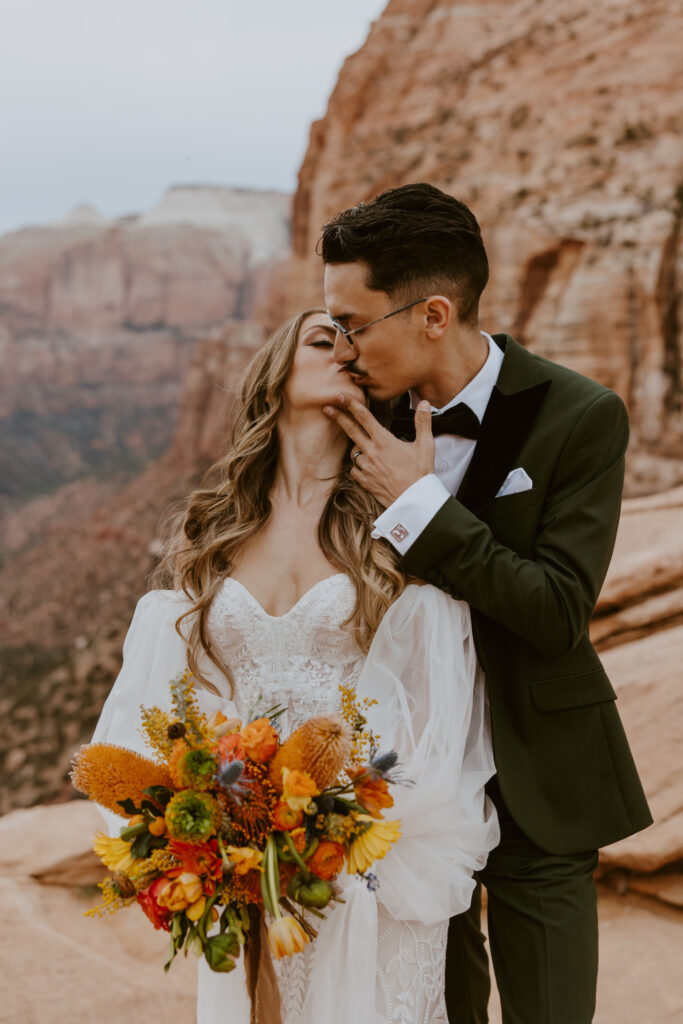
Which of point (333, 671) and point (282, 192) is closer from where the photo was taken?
point (333, 671)

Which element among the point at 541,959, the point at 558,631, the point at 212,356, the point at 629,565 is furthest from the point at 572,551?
the point at 212,356

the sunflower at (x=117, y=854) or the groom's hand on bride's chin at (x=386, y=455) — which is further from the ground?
the groom's hand on bride's chin at (x=386, y=455)

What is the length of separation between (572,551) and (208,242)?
112913 millimetres

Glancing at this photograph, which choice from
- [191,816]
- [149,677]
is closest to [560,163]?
[149,677]

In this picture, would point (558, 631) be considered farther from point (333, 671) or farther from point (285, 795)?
point (285, 795)

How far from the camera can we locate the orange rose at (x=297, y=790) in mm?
1879

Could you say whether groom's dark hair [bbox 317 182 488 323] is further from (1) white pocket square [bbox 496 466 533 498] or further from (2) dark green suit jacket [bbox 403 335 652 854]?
(1) white pocket square [bbox 496 466 533 498]

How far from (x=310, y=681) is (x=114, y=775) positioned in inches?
26.1

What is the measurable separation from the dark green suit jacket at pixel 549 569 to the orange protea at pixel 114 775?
2.97 ft

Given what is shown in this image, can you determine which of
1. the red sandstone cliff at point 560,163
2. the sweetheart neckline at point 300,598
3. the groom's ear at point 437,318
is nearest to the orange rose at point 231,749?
the sweetheart neckline at point 300,598

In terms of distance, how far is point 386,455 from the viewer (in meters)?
2.60

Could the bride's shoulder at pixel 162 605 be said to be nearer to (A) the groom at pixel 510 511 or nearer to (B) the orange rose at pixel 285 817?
(A) the groom at pixel 510 511

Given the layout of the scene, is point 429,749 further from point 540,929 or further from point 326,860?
point 540,929

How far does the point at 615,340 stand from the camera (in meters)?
19.7
